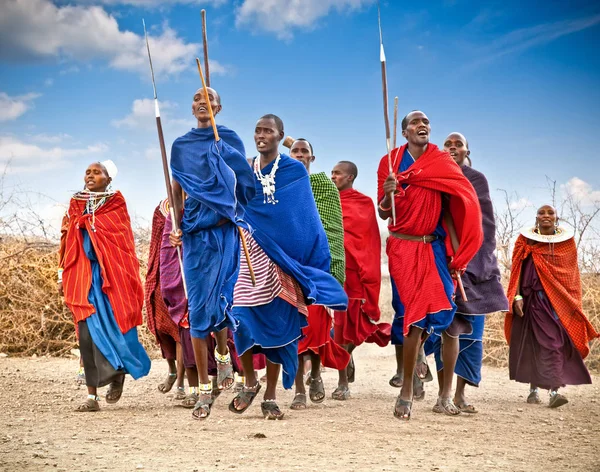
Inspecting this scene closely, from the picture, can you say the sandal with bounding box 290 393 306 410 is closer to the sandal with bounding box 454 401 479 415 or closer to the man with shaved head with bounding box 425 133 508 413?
the man with shaved head with bounding box 425 133 508 413

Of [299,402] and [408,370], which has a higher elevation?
[408,370]

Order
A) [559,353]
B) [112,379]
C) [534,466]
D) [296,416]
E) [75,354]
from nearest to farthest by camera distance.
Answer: [534,466]
[296,416]
[112,379]
[559,353]
[75,354]

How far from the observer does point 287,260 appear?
23.8 feet

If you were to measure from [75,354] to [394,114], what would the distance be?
776 centimetres

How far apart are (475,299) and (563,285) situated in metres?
1.58

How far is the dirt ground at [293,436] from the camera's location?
5.31 m

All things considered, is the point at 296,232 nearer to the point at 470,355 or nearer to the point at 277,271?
the point at 277,271

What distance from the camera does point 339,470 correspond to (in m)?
5.03

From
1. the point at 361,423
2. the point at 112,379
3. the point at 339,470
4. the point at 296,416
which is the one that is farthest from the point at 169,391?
the point at 339,470

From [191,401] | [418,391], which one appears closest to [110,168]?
[191,401]

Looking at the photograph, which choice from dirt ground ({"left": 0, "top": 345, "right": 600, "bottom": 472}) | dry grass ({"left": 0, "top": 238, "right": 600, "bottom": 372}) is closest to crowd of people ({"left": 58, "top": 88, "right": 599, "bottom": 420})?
dirt ground ({"left": 0, "top": 345, "right": 600, "bottom": 472})

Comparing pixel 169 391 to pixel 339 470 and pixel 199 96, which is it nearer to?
pixel 199 96

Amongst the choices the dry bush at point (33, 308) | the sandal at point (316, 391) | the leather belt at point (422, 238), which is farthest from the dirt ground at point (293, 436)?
the dry bush at point (33, 308)

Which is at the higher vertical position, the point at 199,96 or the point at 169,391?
the point at 199,96
